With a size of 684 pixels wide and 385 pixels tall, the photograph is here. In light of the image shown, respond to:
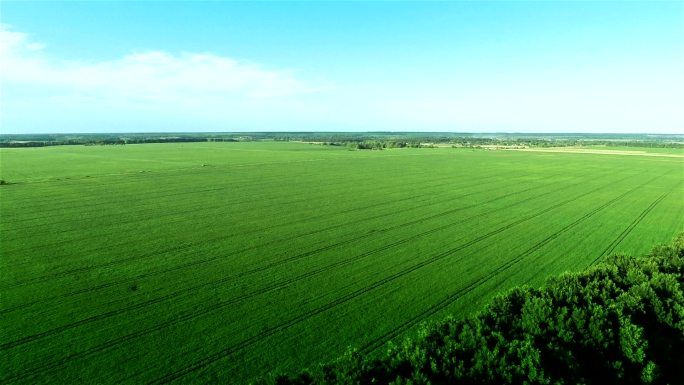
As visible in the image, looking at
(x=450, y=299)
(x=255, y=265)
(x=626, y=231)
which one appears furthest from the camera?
(x=626, y=231)

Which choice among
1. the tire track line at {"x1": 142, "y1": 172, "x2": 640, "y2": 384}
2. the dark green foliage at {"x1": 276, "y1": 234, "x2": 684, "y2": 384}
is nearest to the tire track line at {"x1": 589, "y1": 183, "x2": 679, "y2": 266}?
the tire track line at {"x1": 142, "y1": 172, "x2": 640, "y2": 384}

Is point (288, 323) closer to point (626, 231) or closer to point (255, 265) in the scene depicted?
point (255, 265)

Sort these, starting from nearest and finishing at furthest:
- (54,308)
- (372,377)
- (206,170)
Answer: (372,377) → (54,308) → (206,170)

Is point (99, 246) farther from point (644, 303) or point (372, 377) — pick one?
point (644, 303)

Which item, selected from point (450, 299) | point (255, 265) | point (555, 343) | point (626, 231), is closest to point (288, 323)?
point (255, 265)

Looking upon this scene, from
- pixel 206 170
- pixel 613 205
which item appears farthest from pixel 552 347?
pixel 206 170

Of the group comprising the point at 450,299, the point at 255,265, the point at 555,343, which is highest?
the point at 555,343
